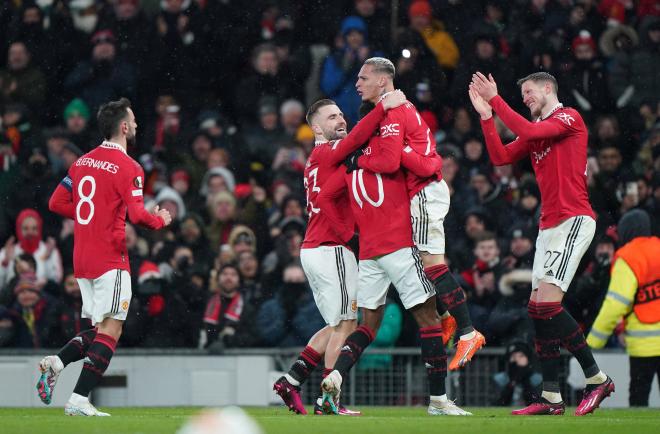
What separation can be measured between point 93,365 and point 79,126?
8.31m

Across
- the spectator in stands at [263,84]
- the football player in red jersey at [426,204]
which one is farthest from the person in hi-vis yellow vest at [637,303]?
the spectator in stands at [263,84]

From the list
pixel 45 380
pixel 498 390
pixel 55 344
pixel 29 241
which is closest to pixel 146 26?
pixel 29 241

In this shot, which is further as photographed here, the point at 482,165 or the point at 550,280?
the point at 482,165

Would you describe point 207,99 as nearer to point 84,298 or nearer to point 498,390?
point 498,390

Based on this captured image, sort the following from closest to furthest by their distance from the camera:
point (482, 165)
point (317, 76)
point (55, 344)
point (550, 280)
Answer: point (550, 280)
point (55, 344)
point (482, 165)
point (317, 76)

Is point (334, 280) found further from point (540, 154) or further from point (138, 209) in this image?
point (540, 154)

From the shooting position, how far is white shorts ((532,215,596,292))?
10445 millimetres

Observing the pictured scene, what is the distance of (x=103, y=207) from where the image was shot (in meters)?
10.7

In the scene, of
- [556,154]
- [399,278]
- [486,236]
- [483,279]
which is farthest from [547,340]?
[486,236]

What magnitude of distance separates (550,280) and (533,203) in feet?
18.7

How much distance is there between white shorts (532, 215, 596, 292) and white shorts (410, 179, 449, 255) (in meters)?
0.79

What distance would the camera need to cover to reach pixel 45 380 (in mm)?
10531

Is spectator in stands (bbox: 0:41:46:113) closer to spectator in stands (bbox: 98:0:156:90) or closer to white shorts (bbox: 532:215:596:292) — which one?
spectator in stands (bbox: 98:0:156:90)

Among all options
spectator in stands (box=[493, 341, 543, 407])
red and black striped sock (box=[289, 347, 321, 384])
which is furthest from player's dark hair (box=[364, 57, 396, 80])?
spectator in stands (box=[493, 341, 543, 407])
